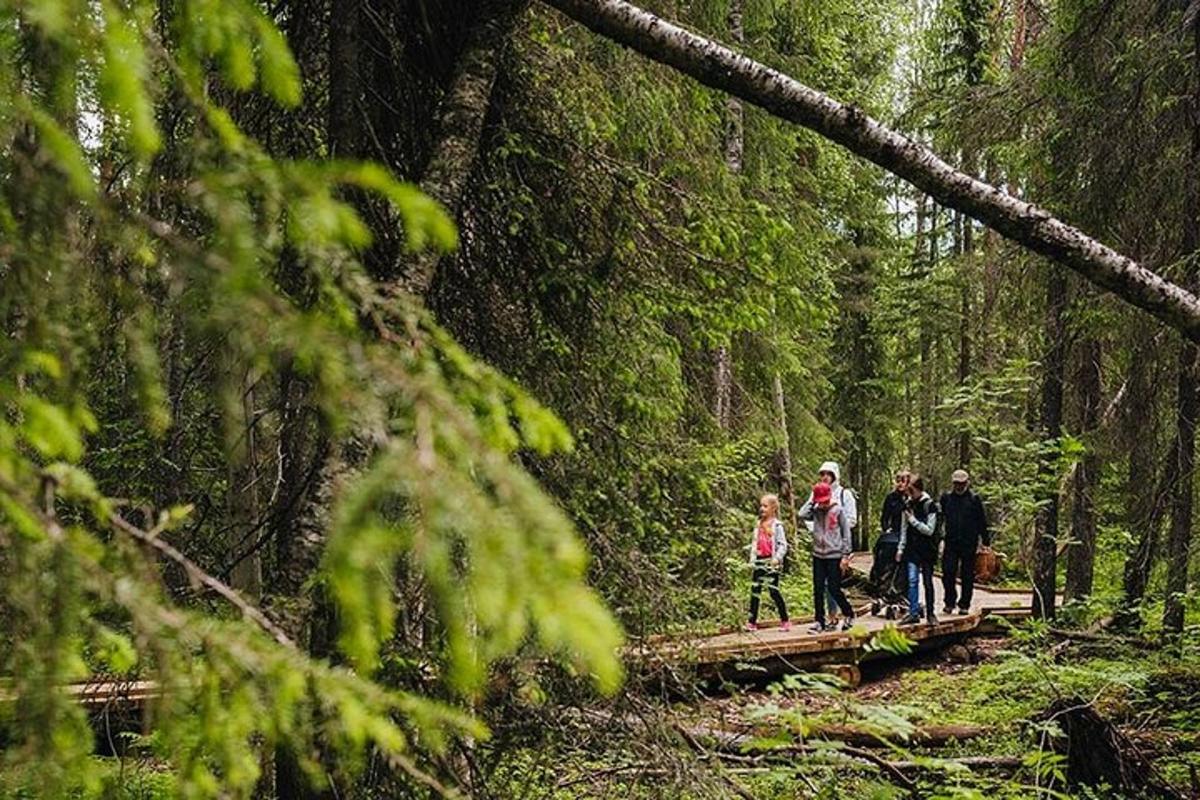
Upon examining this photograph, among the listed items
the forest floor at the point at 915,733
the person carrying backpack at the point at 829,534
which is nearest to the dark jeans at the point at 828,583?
the person carrying backpack at the point at 829,534

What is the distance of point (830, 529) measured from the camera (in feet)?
36.0

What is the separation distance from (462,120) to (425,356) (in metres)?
2.50

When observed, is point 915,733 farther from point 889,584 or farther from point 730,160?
point 730,160

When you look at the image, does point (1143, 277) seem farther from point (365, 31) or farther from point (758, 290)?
point (365, 31)

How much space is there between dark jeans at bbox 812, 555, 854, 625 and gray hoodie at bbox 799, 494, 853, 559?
181 millimetres

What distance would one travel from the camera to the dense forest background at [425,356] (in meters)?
1.54

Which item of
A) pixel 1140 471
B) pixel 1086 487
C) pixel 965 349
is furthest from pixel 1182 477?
pixel 965 349

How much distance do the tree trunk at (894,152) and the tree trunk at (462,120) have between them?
0.60 meters

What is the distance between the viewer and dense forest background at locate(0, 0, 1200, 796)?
1541 millimetres

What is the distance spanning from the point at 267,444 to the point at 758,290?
3882mm

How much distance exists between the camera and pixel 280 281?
3.78m

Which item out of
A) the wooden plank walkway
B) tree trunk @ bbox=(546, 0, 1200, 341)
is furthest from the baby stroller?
tree trunk @ bbox=(546, 0, 1200, 341)

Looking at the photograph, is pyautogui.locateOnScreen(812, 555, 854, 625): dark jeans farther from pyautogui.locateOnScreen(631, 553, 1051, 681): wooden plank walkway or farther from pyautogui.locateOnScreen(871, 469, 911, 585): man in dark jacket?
pyautogui.locateOnScreen(871, 469, 911, 585): man in dark jacket

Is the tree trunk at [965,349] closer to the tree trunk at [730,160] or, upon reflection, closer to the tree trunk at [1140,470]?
the tree trunk at [730,160]
